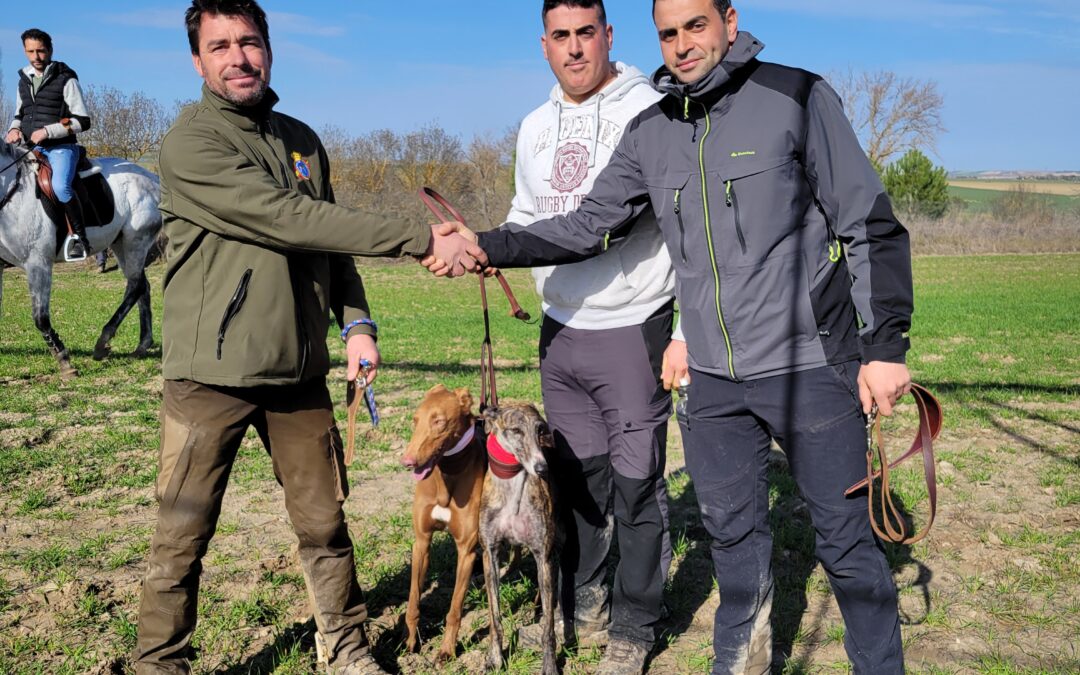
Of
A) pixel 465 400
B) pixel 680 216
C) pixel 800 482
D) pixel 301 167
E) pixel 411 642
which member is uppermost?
pixel 301 167

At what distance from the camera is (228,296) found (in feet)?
10.4

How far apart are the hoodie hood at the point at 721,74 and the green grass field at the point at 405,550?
253 cm

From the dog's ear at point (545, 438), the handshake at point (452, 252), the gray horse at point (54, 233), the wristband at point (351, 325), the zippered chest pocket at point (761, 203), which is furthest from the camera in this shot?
the gray horse at point (54, 233)

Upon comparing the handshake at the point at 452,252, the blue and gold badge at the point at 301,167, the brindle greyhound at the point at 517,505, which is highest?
the blue and gold badge at the point at 301,167

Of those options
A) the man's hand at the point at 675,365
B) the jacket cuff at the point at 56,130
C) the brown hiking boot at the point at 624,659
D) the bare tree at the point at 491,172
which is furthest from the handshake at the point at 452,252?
the bare tree at the point at 491,172

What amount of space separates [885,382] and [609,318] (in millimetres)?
1321

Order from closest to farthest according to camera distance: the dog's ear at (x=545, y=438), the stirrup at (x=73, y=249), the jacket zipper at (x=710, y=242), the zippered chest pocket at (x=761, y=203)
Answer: the zippered chest pocket at (x=761, y=203) → the jacket zipper at (x=710, y=242) → the dog's ear at (x=545, y=438) → the stirrup at (x=73, y=249)

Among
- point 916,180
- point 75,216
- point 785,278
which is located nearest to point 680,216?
point 785,278

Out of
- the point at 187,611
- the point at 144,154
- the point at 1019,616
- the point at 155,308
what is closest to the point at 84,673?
the point at 187,611

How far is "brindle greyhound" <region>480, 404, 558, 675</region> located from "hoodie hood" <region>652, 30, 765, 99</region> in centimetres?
156

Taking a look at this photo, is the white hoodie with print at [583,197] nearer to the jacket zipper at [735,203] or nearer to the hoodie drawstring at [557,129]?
the hoodie drawstring at [557,129]

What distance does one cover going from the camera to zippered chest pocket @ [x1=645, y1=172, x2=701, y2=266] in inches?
123

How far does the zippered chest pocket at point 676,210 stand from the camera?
3133 millimetres

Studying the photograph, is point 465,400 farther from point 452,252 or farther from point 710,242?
point 710,242
